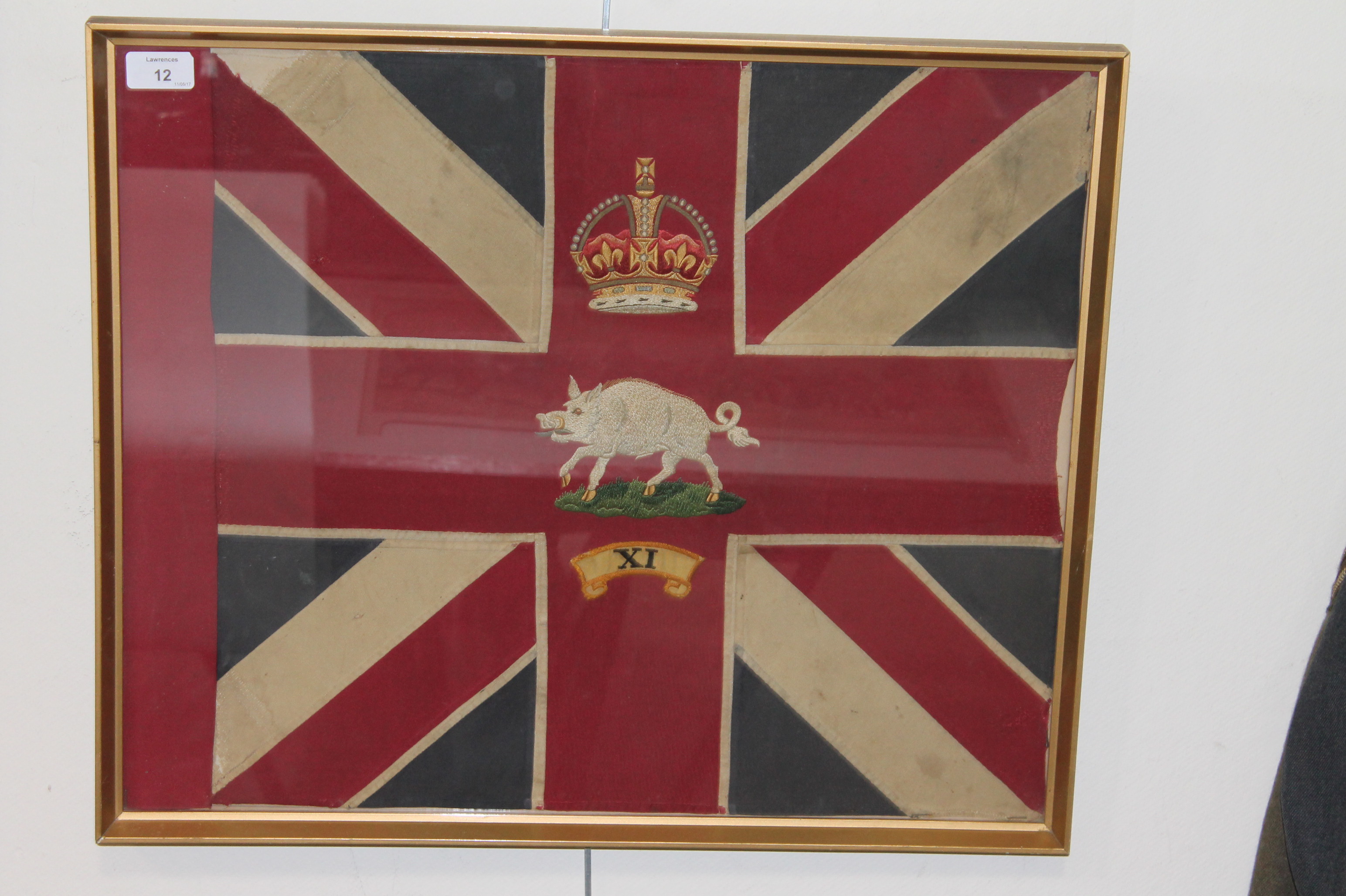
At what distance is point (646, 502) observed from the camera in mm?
903

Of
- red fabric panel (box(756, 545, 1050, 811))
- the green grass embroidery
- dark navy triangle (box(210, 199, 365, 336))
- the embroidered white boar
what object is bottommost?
red fabric panel (box(756, 545, 1050, 811))

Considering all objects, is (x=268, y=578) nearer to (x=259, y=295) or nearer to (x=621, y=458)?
(x=259, y=295)

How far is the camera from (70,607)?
3.11 ft

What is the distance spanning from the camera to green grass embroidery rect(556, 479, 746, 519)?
2.96ft

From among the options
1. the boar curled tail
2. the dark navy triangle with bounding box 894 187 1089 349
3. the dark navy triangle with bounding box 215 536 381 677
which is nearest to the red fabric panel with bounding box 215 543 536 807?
the dark navy triangle with bounding box 215 536 381 677

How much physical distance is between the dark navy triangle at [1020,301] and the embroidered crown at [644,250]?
26cm

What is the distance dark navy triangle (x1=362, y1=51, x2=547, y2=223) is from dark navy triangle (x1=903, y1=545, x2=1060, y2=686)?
24.3 inches

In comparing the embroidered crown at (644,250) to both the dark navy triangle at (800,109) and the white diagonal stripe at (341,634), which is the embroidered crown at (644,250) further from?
the white diagonal stripe at (341,634)

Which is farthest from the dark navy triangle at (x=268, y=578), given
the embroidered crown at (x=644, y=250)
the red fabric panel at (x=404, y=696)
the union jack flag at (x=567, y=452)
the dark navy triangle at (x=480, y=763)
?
the embroidered crown at (x=644, y=250)

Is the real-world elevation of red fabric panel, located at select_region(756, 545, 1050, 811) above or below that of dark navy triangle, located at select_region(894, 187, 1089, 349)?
below

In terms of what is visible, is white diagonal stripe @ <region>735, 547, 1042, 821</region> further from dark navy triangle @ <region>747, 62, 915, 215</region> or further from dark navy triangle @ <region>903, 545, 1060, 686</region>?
dark navy triangle @ <region>747, 62, 915, 215</region>

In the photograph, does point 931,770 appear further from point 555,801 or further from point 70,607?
point 70,607

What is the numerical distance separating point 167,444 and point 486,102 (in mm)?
527

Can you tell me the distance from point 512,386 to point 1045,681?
0.72 m
